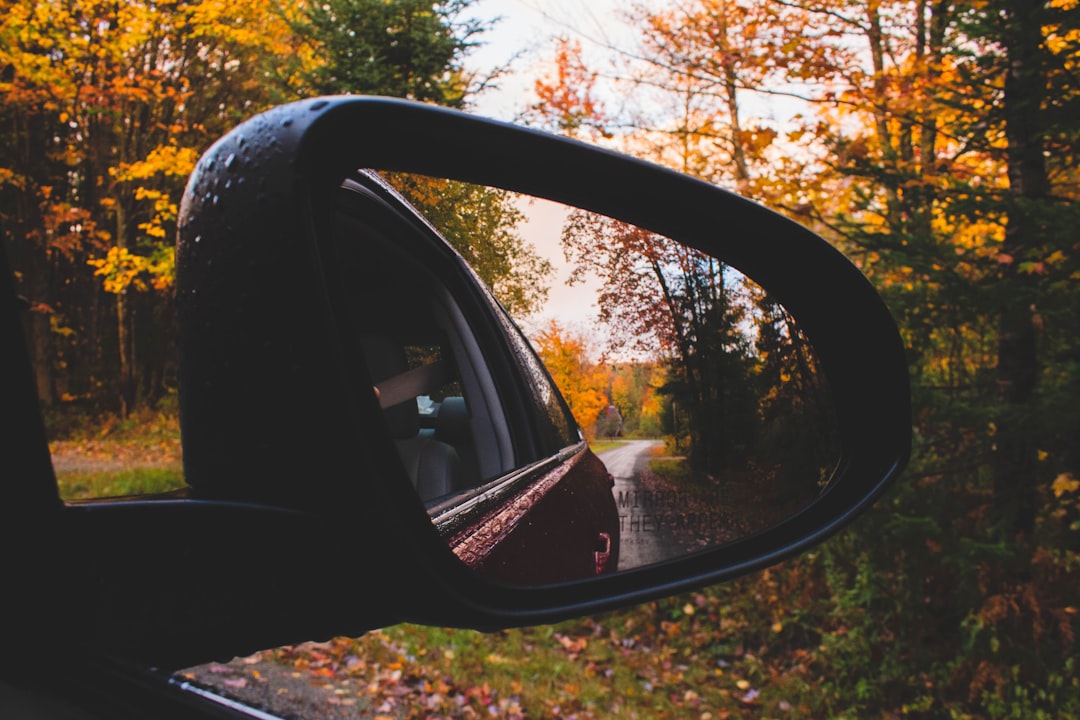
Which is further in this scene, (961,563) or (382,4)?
(382,4)

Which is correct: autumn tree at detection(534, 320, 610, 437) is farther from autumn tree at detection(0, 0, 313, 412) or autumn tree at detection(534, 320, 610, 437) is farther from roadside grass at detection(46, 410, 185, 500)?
roadside grass at detection(46, 410, 185, 500)

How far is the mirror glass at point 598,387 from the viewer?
3.41 ft

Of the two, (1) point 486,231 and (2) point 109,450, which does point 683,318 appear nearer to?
(1) point 486,231

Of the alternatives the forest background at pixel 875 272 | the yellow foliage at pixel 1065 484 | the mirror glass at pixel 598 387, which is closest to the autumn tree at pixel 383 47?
the forest background at pixel 875 272

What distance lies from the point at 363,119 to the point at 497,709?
5.33 meters

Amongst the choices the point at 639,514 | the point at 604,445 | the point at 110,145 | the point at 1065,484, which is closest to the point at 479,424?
the point at 604,445

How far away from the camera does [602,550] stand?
1.17 meters

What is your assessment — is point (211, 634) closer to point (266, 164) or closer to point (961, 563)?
point (266, 164)

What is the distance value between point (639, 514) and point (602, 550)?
80mm

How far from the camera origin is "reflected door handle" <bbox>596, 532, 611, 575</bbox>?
115 cm

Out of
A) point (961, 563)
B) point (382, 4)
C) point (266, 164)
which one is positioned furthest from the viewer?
point (382, 4)

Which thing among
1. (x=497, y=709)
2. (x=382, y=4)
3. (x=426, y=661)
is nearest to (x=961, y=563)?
(x=497, y=709)

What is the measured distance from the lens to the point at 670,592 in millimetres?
1123

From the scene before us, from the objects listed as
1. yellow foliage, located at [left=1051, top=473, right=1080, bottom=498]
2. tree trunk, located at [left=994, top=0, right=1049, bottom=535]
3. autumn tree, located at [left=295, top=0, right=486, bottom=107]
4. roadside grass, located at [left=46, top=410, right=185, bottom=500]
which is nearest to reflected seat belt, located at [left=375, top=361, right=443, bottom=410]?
roadside grass, located at [left=46, top=410, right=185, bottom=500]
